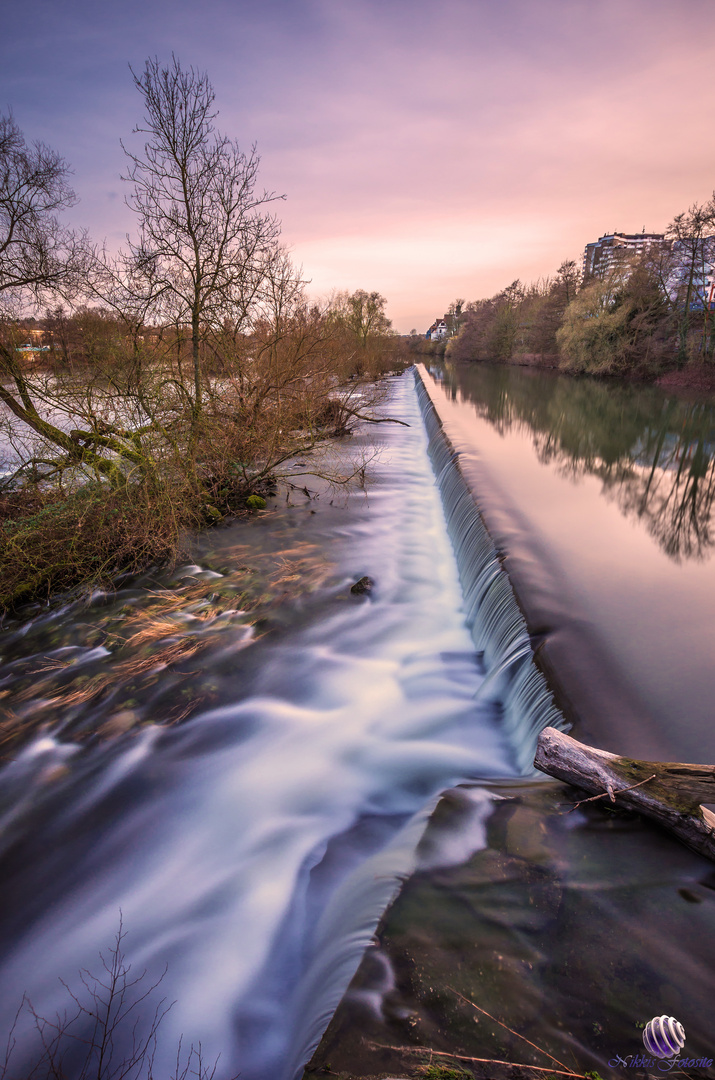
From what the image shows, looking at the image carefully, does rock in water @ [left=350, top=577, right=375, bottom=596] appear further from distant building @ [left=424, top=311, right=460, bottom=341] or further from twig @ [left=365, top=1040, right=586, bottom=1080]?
distant building @ [left=424, top=311, right=460, bottom=341]

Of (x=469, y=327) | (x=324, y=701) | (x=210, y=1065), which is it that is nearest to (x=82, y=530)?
(x=324, y=701)

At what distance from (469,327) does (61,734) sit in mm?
70725

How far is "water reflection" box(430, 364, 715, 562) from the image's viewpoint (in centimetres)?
846

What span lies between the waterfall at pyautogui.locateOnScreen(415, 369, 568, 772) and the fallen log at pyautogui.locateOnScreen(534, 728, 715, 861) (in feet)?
2.39

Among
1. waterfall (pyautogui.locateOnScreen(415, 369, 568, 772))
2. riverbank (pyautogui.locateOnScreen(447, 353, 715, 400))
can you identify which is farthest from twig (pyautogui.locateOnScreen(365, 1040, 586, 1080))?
riverbank (pyautogui.locateOnScreen(447, 353, 715, 400))

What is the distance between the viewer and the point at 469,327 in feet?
217

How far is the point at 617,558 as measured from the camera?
6492 millimetres

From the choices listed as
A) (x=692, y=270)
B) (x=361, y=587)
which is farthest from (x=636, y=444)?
(x=692, y=270)

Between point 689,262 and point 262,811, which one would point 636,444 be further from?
point 689,262

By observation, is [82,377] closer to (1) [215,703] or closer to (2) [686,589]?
(1) [215,703]

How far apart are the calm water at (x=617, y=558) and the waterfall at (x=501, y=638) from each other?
0.16 metres

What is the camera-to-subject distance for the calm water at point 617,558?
3.54 m

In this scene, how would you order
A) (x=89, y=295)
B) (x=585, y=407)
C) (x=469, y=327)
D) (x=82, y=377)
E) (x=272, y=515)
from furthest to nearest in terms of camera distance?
(x=469, y=327) → (x=585, y=407) → (x=272, y=515) → (x=89, y=295) → (x=82, y=377)

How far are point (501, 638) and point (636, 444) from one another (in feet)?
37.8
